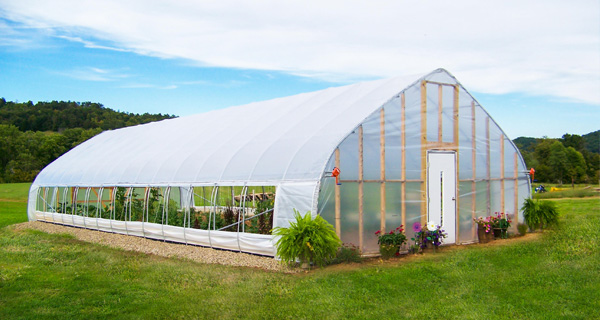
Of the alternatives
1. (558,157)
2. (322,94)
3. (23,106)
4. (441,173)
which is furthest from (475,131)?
(23,106)

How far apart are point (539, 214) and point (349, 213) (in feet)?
22.1

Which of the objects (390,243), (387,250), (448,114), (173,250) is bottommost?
(173,250)

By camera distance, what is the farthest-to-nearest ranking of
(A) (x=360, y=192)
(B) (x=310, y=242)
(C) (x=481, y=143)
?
1. (C) (x=481, y=143)
2. (A) (x=360, y=192)
3. (B) (x=310, y=242)

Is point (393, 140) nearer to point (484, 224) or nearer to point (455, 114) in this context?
point (455, 114)

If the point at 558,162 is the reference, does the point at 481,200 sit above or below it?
below

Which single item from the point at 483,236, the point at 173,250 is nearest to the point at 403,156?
the point at 483,236

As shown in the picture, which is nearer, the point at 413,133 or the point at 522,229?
the point at 413,133

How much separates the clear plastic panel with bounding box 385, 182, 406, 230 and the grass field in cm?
101

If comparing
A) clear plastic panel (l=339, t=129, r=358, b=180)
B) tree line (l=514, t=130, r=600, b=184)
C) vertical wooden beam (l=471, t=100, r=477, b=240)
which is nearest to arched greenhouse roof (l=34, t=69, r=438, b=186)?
clear plastic panel (l=339, t=129, r=358, b=180)

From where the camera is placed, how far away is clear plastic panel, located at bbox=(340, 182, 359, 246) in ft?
38.2

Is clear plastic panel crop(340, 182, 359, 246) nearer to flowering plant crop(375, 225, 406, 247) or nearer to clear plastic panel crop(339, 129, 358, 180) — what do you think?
clear plastic panel crop(339, 129, 358, 180)

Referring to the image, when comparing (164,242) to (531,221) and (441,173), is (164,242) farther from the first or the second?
(531,221)

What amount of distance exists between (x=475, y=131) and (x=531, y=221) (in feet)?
10.5

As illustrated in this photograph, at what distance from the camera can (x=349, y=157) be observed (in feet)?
39.1
